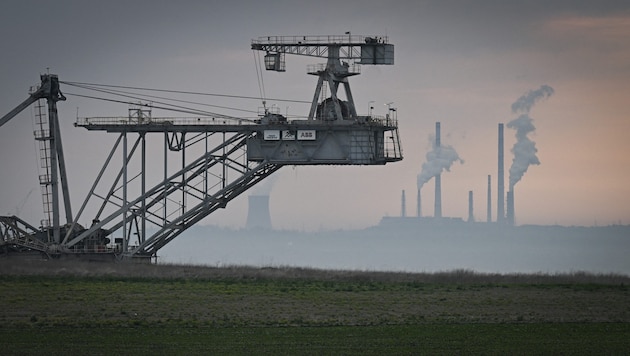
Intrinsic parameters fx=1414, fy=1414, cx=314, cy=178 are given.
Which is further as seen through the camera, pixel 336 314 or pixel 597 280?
pixel 597 280

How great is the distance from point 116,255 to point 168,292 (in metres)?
21.8

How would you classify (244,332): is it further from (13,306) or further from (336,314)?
(13,306)

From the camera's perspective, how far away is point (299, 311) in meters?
73.5

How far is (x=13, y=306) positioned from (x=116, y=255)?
1134 inches

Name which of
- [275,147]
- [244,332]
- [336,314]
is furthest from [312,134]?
[244,332]

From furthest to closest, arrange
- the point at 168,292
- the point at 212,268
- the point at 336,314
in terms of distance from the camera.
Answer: the point at 212,268, the point at 168,292, the point at 336,314

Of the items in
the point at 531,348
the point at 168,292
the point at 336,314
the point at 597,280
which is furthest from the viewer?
the point at 597,280

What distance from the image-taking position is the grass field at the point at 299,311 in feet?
198

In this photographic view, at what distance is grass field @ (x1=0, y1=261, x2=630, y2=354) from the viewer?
6031 centimetres

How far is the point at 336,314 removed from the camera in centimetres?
7231

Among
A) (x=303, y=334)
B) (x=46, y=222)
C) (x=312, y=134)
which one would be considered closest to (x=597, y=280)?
(x=312, y=134)

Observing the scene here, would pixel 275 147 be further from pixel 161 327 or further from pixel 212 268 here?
pixel 161 327

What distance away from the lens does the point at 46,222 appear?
104812 millimetres

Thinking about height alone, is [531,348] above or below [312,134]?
below
